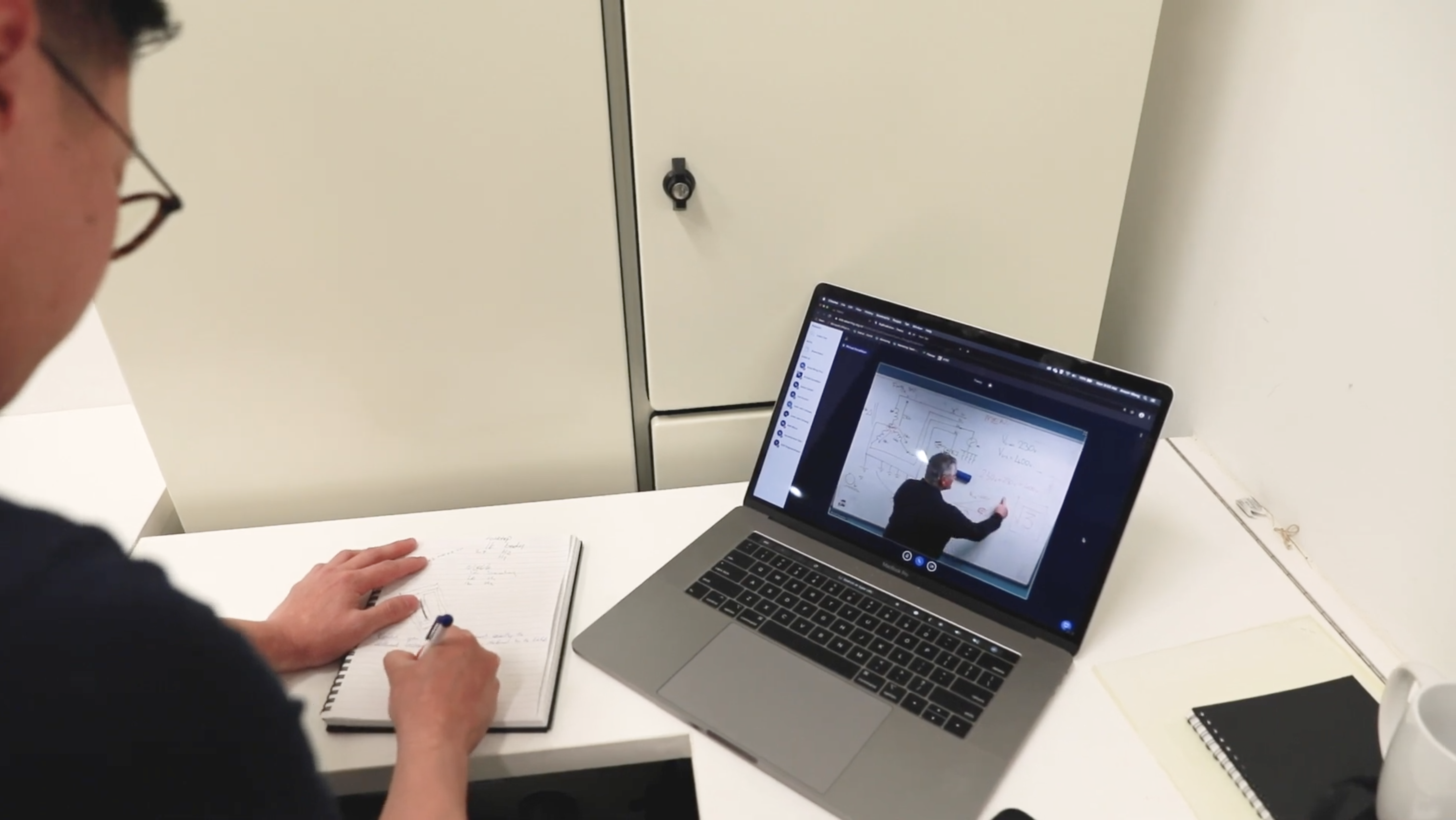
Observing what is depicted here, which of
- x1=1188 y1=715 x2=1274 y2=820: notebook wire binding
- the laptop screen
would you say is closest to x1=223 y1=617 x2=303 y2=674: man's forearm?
the laptop screen

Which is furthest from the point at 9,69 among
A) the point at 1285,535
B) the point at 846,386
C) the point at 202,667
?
the point at 1285,535

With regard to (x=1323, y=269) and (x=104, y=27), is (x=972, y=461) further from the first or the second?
Result: (x=104, y=27)

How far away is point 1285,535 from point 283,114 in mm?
1018

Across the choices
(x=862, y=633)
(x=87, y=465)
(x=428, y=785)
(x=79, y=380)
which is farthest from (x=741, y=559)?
(x=79, y=380)

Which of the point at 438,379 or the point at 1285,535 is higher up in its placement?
the point at 438,379

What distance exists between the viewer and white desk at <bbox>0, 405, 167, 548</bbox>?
101cm

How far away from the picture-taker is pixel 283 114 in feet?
2.65

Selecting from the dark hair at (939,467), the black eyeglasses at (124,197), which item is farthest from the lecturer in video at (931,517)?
the black eyeglasses at (124,197)

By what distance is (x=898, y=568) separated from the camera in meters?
0.88

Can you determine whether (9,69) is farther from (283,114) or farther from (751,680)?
(751,680)

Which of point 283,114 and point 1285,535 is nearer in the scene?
point 283,114

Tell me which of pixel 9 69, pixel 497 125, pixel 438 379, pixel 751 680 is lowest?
pixel 751 680

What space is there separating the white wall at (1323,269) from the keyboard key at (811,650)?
373mm

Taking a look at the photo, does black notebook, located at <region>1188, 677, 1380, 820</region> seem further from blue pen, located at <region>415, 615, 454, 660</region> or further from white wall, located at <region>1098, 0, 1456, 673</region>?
blue pen, located at <region>415, 615, 454, 660</region>
